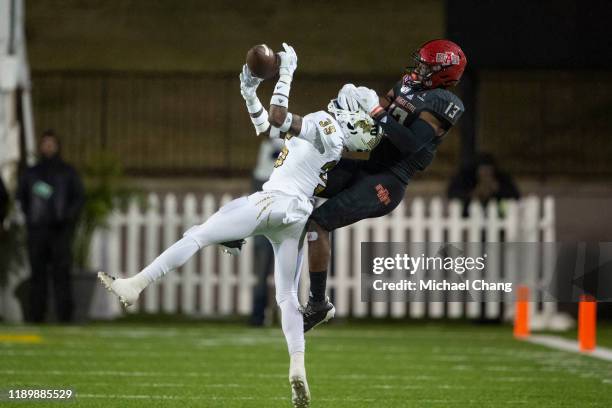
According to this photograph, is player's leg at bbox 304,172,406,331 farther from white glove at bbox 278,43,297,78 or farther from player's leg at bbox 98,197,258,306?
white glove at bbox 278,43,297,78

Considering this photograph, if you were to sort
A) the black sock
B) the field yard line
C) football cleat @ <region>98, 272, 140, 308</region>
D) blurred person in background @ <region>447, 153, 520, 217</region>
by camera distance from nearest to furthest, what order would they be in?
football cleat @ <region>98, 272, 140, 308</region>, the black sock, the field yard line, blurred person in background @ <region>447, 153, 520, 217</region>

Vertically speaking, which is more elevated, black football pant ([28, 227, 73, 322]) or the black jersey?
the black jersey

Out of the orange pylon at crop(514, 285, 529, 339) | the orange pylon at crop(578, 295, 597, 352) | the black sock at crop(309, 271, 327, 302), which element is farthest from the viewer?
the orange pylon at crop(514, 285, 529, 339)

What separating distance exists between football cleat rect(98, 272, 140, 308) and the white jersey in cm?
96

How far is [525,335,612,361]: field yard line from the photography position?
37.4ft

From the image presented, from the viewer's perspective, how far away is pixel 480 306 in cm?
1523

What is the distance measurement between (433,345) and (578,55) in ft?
13.5

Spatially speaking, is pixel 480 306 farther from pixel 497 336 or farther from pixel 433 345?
pixel 433 345

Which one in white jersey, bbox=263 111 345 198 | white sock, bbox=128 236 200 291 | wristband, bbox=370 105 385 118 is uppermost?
wristband, bbox=370 105 385 118

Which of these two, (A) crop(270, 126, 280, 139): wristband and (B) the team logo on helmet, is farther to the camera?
(B) the team logo on helmet

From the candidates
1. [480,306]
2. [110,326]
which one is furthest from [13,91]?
[480,306]

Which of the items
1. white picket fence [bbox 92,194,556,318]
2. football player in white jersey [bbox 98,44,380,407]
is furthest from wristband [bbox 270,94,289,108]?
white picket fence [bbox 92,194,556,318]

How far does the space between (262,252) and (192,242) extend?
6886mm

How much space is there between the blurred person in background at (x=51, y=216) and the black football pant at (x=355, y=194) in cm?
656
